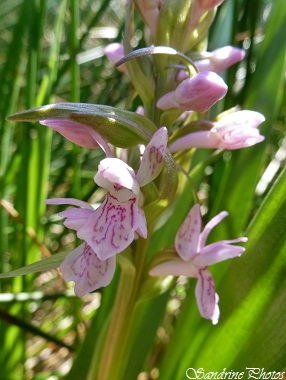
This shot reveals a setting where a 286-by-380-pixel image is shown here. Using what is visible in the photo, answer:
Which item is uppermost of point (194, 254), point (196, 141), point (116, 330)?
point (196, 141)

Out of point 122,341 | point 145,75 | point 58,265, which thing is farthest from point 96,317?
point 145,75

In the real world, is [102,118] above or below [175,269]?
above

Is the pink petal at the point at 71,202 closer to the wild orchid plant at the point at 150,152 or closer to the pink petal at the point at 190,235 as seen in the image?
the wild orchid plant at the point at 150,152

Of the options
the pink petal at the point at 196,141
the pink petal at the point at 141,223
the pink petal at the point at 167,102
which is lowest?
the pink petal at the point at 141,223

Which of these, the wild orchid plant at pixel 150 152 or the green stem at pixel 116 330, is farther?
the green stem at pixel 116 330

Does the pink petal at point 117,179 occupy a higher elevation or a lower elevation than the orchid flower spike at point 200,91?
lower

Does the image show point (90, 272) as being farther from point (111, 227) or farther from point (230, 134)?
point (230, 134)

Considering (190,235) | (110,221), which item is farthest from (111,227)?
(190,235)

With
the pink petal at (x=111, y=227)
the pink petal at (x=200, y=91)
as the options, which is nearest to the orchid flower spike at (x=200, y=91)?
the pink petal at (x=200, y=91)
